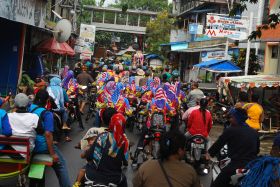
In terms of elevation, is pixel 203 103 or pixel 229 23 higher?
pixel 229 23

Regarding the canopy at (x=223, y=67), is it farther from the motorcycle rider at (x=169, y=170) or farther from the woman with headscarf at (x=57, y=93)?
the motorcycle rider at (x=169, y=170)

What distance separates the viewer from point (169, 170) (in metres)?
4.41

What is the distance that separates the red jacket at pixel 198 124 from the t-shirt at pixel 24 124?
405cm

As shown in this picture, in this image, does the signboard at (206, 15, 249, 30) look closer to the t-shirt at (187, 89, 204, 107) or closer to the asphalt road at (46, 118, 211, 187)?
the t-shirt at (187, 89, 204, 107)

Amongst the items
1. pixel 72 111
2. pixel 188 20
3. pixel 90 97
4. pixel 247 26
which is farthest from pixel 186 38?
pixel 72 111

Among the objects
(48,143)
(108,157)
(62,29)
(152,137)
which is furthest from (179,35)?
(108,157)

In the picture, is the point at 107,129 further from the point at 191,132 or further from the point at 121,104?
the point at 121,104

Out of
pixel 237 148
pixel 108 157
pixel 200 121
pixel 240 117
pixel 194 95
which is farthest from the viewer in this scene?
pixel 194 95

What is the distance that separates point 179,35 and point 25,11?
34891 mm

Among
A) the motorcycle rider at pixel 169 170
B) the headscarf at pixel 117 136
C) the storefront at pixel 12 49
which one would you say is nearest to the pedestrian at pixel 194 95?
the storefront at pixel 12 49

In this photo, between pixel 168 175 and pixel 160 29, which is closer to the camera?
pixel 168 175

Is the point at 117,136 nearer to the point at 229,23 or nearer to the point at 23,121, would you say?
the point at 23,121

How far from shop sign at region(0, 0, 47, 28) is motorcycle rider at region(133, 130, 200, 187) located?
Answer: 11.3 meters

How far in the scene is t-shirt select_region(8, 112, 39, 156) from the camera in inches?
268
